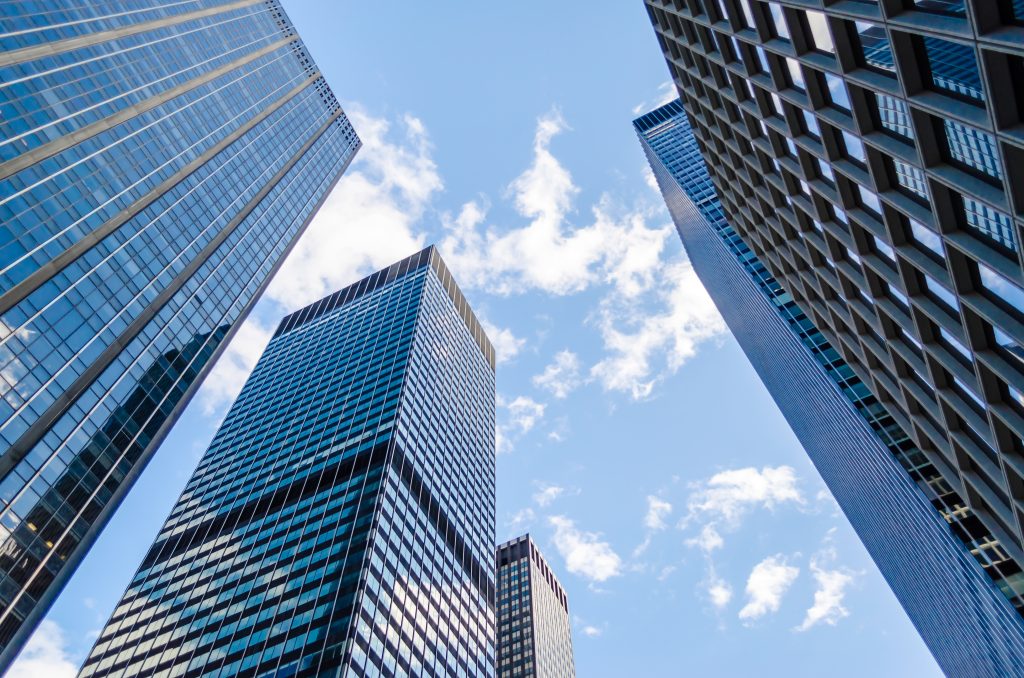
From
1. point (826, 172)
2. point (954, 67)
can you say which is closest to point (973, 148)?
point (954, 67)

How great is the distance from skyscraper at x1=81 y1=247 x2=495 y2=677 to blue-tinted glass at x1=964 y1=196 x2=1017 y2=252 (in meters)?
65.6

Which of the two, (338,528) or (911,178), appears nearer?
(911,178)

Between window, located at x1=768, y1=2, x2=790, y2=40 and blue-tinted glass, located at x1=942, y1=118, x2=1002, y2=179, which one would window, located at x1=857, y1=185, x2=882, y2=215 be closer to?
blue-tinted glass, located at x1=942, y1=118, x2=1002, y2=179

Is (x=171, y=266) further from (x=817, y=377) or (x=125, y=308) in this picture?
(x=817, y=377)

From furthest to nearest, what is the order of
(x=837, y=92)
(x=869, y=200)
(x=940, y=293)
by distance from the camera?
(x=869, y=200) → (x=837, y=92) → (x=940, y=293)

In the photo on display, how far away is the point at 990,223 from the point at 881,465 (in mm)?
50922

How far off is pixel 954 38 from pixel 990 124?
199 centimetres

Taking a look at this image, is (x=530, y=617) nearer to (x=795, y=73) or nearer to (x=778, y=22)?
(x=795, y=73)

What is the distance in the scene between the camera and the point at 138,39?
3836 inches

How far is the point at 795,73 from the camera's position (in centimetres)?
2439

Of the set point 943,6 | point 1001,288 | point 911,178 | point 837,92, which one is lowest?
point 1001,288

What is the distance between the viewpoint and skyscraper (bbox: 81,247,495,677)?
74625 millimetres

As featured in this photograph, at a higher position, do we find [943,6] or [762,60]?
[762,60]

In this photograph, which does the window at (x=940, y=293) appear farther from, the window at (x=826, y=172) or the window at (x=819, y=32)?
the window at (x=819, y=32)
